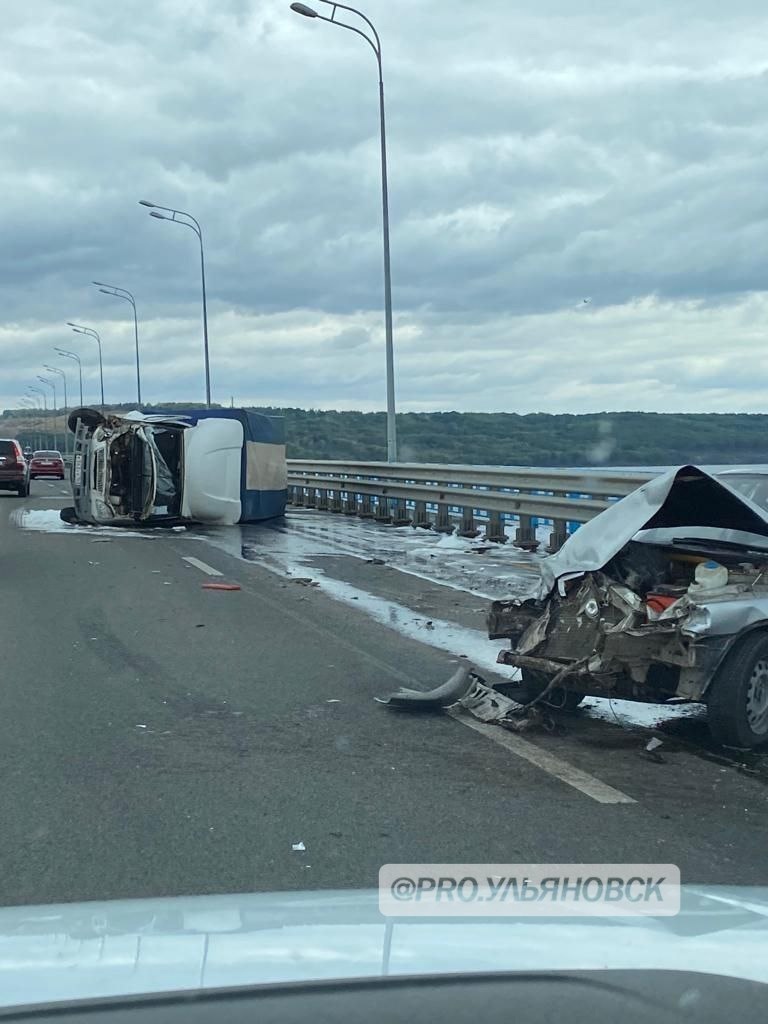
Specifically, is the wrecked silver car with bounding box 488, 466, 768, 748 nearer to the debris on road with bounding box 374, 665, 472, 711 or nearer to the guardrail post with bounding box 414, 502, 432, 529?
the debris on road with bounding box 374, 665, 472, 711

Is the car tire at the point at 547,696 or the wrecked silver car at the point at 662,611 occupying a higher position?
the wrecked silver car at the point at 662,611

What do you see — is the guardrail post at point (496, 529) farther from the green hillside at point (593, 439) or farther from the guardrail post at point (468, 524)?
the green hillside at point (593, 439)

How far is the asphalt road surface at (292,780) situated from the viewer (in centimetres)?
445

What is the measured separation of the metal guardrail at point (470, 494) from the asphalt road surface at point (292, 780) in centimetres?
445

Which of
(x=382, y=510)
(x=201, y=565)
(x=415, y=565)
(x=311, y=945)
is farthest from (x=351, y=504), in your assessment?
(x=311, y=945)

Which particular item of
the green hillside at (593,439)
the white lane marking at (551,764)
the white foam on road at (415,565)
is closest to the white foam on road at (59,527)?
the white foam on road at (415,565)

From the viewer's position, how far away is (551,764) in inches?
233

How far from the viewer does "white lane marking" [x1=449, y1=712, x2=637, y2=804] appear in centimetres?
537

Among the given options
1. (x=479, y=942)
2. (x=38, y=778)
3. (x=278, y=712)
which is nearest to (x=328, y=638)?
(x=278, y=712)

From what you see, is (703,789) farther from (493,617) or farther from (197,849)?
(197,849)

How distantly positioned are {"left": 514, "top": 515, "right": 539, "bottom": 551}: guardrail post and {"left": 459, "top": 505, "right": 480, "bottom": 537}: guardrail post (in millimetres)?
1658

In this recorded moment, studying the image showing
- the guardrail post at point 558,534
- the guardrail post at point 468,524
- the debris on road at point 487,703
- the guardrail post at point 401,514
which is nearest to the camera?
the debris on road at point 487,703

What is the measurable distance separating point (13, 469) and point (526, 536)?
862 inches

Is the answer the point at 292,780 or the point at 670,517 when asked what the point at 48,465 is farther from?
the point at 292,780
